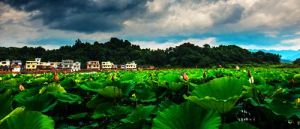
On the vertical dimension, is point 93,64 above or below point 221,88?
above

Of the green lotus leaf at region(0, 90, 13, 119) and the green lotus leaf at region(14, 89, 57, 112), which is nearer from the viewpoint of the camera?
the green lotus leaf at region(0, 90, 13, 119)

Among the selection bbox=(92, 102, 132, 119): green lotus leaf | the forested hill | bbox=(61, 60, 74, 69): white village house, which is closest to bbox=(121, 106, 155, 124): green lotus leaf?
bbox=(92, 102, 132, 119): green lotus leaf

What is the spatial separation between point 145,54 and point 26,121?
100 metres

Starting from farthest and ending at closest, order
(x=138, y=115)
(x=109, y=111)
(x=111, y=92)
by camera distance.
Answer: (x=111, y=92), (x=109, y=111), (x=138, y=115)

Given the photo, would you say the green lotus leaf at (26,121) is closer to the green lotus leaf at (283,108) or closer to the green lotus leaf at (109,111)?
the green lotus leaf at (109,111)

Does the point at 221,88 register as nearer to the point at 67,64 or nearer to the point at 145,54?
the point at 145,54

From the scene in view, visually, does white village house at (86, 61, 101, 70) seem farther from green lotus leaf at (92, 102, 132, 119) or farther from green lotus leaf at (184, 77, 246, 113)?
green lotus leaf at (184, 77, 246, 113)

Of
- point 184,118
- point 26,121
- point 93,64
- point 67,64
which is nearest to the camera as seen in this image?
point 26,121

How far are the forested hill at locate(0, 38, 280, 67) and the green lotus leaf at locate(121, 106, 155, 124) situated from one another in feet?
215

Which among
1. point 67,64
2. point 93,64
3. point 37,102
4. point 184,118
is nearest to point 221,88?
point 184,118

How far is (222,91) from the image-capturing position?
2262mm

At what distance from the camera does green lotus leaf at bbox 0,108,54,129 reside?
163cm

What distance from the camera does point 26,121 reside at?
5.39 feet

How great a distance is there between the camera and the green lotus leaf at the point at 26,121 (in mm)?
1633
